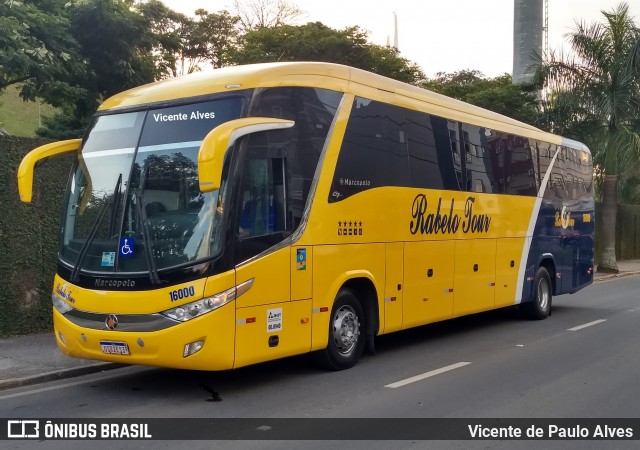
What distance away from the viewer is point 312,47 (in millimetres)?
29953

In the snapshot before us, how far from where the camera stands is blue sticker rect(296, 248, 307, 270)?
841 cm

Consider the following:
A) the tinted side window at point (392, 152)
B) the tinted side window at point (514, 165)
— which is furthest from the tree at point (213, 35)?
the tinted side window at point (392, 152)

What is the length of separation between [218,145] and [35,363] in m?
4.78

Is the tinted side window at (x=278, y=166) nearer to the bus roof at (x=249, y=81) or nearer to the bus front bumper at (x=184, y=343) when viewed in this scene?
the bus roof at (x=249, y=81)

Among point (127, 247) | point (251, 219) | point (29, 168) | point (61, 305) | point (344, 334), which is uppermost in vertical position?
point (29, 168)

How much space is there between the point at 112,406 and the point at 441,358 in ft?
15.5

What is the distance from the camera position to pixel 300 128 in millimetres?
8547

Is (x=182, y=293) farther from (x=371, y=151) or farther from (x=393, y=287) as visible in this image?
(x=393, y=287)

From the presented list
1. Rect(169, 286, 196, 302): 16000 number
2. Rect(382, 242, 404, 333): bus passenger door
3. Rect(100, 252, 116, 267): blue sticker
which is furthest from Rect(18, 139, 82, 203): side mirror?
Rect(382, 242, 404, 333): bus passenger door

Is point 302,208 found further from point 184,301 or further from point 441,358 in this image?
point 441,358

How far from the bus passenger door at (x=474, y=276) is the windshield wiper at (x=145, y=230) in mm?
5605

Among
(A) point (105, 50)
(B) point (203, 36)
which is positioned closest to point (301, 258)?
(A) point (105, 50)

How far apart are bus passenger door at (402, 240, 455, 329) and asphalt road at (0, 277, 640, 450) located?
22.6 inches

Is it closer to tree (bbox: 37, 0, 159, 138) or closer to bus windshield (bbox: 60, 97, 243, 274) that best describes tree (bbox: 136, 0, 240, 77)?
tree (bbox: 37, 0, 159, 138)
